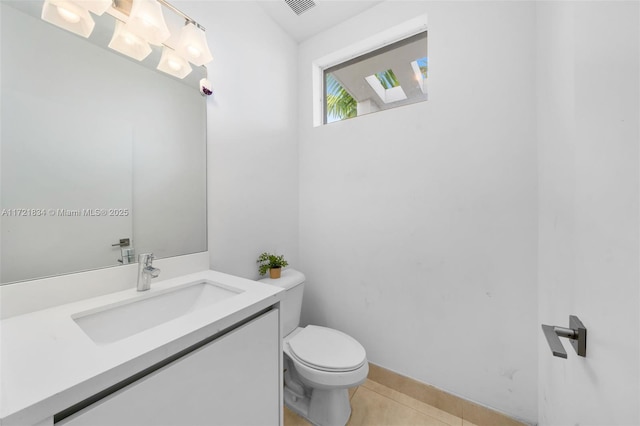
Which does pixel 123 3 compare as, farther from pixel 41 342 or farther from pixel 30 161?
pixel 41 342

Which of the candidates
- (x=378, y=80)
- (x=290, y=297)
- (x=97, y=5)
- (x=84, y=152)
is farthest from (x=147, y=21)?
(x=290, y=297)

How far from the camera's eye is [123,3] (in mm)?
938

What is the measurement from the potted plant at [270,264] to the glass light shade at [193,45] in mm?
1119

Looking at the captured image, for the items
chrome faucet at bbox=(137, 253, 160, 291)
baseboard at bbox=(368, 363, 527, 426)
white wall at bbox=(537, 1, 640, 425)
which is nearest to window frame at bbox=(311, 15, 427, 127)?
white wall at bbox=(537, 1, 640, 425)

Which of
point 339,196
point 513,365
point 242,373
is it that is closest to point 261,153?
point 339,196

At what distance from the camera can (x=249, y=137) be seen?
58.1 inches

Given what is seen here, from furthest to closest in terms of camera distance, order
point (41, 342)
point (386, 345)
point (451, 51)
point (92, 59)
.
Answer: point (386, 345)
point (451, 51)
point (92, 59)
point (41, 342)

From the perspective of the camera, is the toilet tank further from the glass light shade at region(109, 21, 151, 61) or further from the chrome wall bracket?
the glass light shade at region(109, 21, 151, 61)

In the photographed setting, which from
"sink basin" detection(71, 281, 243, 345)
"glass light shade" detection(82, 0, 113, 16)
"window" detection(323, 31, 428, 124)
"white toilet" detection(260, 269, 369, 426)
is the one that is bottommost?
"white toilet" detection(260, 269, 369, 426)

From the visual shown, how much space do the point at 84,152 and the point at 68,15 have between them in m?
0.47

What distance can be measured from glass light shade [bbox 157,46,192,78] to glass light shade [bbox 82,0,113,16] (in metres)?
0.22

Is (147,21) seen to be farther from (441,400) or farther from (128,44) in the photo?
(441,400)

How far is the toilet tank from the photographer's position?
1.39 meters

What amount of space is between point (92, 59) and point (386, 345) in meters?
2.02
